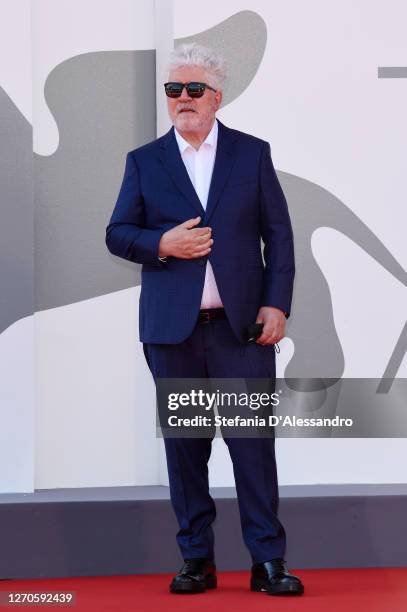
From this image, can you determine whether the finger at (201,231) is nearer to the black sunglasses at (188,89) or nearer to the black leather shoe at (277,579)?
the black sunglasses at (188,89)

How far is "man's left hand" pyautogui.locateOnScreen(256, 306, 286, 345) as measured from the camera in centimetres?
307

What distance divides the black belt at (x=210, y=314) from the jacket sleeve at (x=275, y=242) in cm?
12

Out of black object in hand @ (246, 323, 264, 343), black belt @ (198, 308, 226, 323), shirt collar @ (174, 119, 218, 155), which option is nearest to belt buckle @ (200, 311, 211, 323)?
black belt @ (198, 308, 226, 323)

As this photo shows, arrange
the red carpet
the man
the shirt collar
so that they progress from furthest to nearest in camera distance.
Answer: the shirt collar < the man < the red carpet

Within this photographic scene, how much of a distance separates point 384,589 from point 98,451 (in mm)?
1296

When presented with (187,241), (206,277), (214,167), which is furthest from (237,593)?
(214,167)

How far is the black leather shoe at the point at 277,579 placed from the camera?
3.02 m

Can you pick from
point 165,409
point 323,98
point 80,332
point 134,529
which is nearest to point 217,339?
point 165,409

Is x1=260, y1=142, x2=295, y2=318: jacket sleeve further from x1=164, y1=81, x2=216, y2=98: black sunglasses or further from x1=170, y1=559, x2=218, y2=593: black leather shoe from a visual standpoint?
x1=170, y1=559, x2=218, y2=593: black leather shoe

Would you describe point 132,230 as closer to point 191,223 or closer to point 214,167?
point 191,223

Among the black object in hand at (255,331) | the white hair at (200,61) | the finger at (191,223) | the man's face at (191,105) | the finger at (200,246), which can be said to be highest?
the white hair at (200,61)

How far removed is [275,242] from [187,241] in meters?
0.27

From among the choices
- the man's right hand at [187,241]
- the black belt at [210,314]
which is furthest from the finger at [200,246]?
the black belt at [210,314]

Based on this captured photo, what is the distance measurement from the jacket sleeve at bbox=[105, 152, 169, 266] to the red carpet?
897mm
